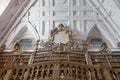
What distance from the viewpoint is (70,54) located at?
7113mm

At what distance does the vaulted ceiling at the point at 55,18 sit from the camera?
9711 mm

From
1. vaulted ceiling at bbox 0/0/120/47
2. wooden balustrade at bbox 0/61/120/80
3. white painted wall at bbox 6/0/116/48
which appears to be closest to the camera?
wooden balustrade at bbox 0/61/120/80

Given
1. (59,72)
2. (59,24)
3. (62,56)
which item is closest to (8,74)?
(59,72)

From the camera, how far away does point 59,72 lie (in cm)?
548

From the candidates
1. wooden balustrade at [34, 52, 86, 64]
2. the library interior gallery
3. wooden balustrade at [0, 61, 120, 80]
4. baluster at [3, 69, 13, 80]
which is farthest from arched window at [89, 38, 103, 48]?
baluster at [3, 69, 13, 80]

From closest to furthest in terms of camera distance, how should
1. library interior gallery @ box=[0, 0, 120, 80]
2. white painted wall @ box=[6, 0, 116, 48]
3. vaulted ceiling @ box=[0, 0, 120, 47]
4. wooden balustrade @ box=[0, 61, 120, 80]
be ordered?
wooden balustrade @ box=[0, 61, 120, 80], library interior gallery @ box=[0, 0, 120, 80], vaulted ceiling @ box=[0, 0, 120, 47], white painted wall @ box=[6, 0, 116, 48]

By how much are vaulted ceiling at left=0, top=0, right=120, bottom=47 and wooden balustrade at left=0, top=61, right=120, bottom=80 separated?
152 inches

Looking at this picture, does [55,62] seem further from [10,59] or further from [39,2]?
[39,2]

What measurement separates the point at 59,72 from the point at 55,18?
472 cm

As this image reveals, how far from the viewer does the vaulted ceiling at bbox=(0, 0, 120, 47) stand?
9711 millimetres

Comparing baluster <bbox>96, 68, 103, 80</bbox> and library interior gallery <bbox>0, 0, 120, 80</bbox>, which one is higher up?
library interior gallery <bbox>0, 0, 120, 80</bbox>

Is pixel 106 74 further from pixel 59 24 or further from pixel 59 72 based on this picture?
pixel 59 24

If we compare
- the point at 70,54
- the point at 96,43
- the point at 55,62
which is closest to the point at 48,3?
the point at 96,43

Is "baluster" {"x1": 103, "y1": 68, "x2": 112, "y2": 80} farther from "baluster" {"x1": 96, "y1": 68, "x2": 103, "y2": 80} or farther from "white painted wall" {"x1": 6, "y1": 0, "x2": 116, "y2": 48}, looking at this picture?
"white painted wall" {"x1": 6, "y1": 0, "x2": 116, "y2": 48}
